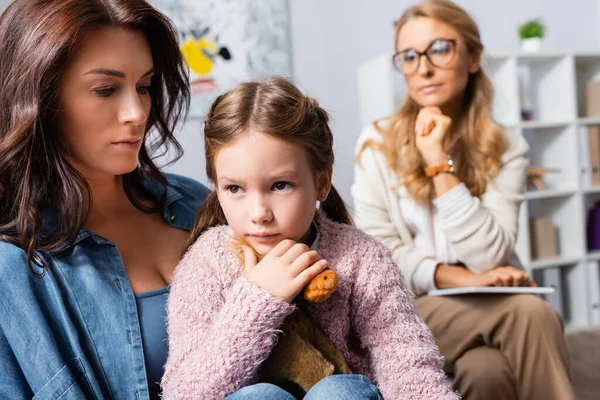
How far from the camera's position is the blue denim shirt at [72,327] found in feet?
3.73

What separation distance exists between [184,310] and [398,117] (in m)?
1.19

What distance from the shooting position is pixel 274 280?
1087 mm

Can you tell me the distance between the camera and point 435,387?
113cm

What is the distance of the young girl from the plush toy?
24 millimetres

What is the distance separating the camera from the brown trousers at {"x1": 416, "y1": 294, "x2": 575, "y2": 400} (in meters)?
1.66

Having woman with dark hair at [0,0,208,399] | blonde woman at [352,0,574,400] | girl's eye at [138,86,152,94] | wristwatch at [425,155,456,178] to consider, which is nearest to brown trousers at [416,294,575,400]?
blonde woman at [352,0,574,400]

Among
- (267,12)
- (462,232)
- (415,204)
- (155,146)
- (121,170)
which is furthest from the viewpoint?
(267,12)

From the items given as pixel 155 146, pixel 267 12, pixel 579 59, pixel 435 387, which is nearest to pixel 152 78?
pixel 155 146

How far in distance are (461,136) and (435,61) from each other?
9.5 inches

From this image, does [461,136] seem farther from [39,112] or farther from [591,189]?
[591,189]

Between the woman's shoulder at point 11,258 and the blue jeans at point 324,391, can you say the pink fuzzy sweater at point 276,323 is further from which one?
the woman's shoulder at point 11,258

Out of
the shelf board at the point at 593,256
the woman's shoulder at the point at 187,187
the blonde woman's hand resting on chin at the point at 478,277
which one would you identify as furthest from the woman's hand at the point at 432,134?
the shelf board at the point at 593,256

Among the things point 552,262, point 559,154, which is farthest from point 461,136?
point 559,154

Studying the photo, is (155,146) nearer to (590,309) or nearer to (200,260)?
(200,260)
